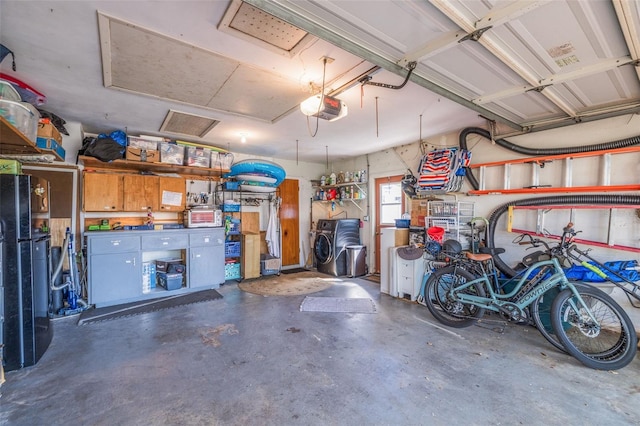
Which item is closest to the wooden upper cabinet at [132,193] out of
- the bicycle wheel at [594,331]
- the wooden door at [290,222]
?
the wooden door at [290,222]

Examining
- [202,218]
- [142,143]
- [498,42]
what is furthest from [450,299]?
[142,143]

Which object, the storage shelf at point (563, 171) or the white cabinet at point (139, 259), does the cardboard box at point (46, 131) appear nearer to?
the white cabinet at point (139, 259)

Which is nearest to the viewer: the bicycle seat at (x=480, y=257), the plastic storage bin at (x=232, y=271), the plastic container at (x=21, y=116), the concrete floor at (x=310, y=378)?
the concrete floor at (x=310, y=378)

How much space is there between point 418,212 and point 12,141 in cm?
481

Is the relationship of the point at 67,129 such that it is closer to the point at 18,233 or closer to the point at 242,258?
the point at 18,233

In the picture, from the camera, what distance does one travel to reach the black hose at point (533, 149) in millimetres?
2812

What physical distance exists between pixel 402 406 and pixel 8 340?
3181 mm

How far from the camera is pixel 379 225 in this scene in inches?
226

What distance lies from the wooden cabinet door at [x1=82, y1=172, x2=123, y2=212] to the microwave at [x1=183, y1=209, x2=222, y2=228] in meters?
0.94

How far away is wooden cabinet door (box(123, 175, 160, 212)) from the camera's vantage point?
13.8 ft

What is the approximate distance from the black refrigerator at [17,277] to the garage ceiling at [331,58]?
3.73ft

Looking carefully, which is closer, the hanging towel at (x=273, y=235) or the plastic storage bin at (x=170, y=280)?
the plastic storage bin at (x=170, y=280)

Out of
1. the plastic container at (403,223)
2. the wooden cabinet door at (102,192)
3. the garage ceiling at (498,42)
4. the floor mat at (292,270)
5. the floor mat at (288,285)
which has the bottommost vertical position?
the floor mat at (292,270)

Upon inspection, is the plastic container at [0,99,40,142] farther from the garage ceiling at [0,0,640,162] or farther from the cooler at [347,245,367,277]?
the cooler at [347,245,367,277]
